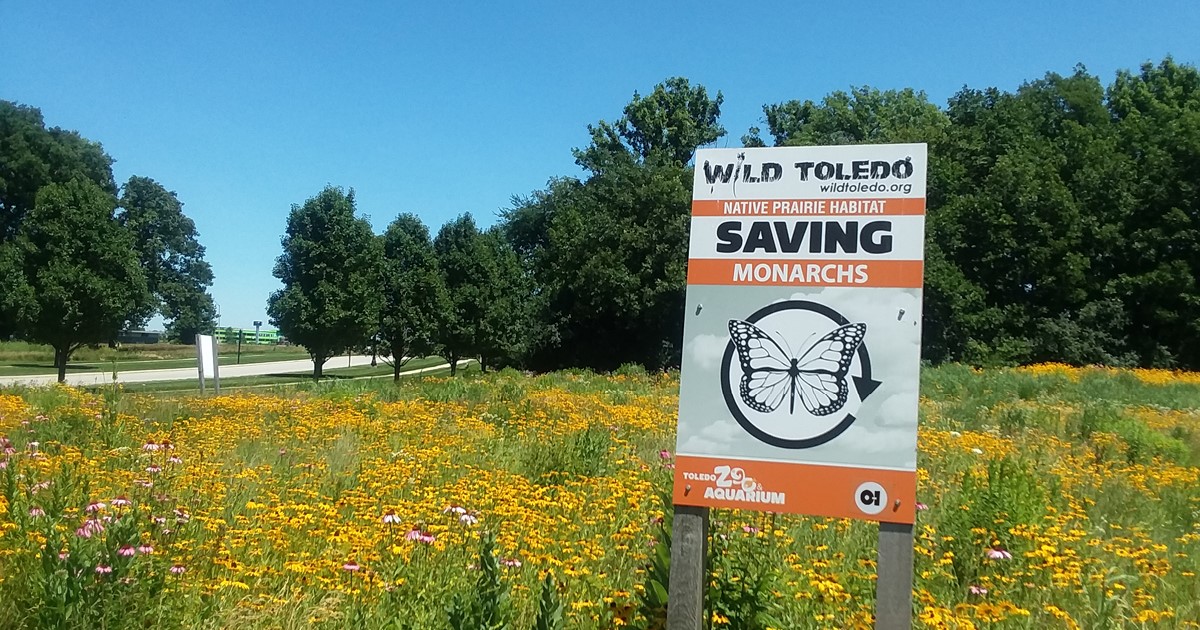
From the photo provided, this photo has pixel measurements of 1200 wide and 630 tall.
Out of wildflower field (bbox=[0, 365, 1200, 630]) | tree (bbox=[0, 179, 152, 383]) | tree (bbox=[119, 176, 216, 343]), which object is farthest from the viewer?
tree (bbox=[119, 176, 216, 343])

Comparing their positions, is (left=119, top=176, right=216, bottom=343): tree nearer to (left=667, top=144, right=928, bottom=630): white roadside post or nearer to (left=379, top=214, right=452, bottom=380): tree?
(left=379, top=214, right=452, bottom=380): tree

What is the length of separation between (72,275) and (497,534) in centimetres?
2670

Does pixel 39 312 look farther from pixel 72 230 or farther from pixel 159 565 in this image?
pixel 159 565

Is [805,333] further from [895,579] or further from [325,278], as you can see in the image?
[325,278]

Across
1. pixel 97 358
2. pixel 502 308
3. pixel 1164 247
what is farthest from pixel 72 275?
pixel 1164 247

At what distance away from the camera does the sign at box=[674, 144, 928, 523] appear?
2959 mm

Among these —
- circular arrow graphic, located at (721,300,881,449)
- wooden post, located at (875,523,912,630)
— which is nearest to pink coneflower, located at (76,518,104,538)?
circular arrow graphic, located at (721,300,881,449)

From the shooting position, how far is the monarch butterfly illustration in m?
3.01

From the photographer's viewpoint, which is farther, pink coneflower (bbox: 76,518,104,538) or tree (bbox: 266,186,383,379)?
tree (bbox: 266,186,383,379)

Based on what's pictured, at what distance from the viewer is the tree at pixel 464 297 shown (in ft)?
126

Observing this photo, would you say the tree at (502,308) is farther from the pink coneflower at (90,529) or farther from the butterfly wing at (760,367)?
the butterfly wing at (760,367)

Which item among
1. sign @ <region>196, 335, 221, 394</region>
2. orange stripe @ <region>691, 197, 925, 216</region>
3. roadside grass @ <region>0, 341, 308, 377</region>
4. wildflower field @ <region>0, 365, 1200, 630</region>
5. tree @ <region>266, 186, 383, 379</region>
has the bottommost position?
roadside grass @ <region>0, 341, 308, 377</region>

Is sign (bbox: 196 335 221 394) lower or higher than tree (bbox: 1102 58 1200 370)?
lower

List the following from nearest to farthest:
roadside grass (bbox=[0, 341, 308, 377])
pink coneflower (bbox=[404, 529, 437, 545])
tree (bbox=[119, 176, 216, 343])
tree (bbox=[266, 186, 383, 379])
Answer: pink coneflower (bbox=[404, 529, 437, 545])
tree (bbox=[266, 186, 383, 379])
roadside grass (bbox=[0, 341, 308, 377])
tree (bbox=[119, 176, 216, 343])
